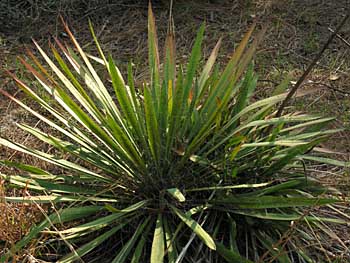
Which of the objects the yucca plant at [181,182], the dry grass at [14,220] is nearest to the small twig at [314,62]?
the yucca plant at [181,182]

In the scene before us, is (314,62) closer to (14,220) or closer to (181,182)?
(181,182)

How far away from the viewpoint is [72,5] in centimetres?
411

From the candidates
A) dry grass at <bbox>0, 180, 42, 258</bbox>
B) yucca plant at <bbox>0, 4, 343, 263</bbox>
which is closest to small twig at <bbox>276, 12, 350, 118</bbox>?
yucca plant at <bbox>0, 4, 343, 263</bbox>

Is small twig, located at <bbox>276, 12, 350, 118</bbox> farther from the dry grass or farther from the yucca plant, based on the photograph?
the dry grass

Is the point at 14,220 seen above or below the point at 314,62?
below

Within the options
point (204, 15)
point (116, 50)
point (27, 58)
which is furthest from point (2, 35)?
point (204, 15)

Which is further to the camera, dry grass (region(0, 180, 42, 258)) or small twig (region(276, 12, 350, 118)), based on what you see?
dry grass (region(0, 180, 42, 258))

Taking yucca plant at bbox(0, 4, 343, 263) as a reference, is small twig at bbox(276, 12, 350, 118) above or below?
above

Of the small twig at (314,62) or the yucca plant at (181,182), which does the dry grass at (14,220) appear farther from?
the small twig at (314,62)

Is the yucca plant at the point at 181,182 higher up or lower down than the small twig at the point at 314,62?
lower down

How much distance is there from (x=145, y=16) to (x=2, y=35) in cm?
105

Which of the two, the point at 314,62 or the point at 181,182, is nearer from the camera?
the point at 314,62

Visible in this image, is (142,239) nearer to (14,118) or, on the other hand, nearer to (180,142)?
(180,142)

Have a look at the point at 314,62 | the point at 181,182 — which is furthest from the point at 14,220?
the point at 314,62
